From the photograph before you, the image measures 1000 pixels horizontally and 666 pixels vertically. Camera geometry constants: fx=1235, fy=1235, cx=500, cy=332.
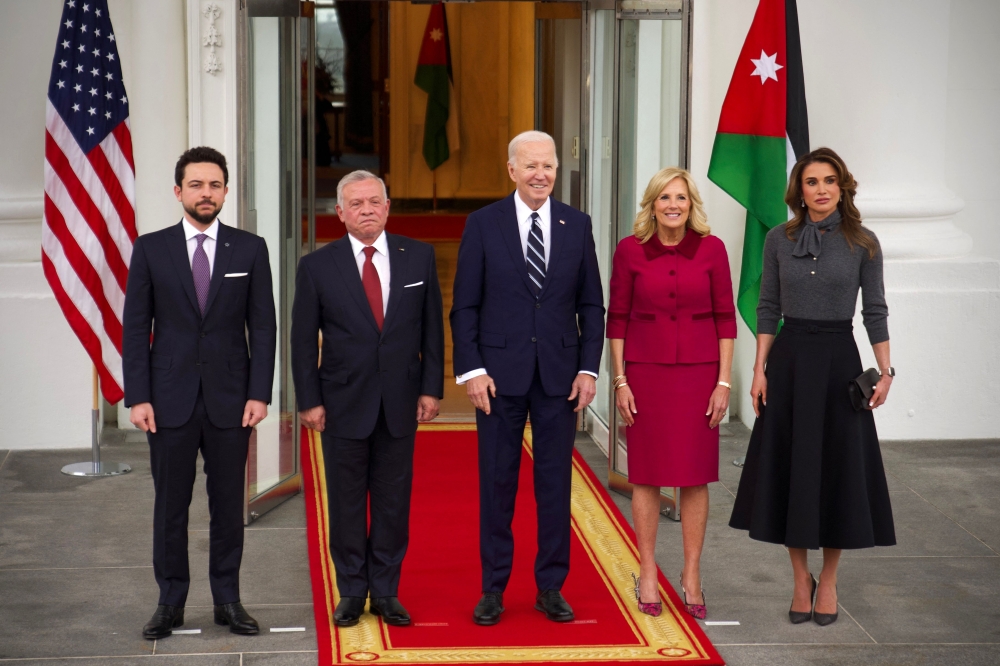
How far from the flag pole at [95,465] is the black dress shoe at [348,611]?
243cm

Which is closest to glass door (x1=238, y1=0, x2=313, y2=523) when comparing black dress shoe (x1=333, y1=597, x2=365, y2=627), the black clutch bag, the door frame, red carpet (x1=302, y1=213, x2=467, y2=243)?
black dress shoe (x1=333, y1=597, x2=365, y2=627)

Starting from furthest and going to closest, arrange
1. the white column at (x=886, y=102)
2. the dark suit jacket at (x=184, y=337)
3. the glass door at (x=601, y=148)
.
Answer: the white column at (x=886, y=102) → the glass door at (x=601, y=148) → the dark suit jacket at (x=184, y=337)

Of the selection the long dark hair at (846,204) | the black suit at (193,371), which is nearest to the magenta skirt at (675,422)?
the long dark hair at (846,204)

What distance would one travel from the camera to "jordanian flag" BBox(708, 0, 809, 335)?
6.02m

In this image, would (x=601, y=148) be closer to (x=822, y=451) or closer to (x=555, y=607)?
(x=822, y=451)

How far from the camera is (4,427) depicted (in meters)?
6.60

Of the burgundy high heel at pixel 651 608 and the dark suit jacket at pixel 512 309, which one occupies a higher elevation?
the dark suit jacket at pixel 512 309

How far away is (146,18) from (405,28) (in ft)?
32.5

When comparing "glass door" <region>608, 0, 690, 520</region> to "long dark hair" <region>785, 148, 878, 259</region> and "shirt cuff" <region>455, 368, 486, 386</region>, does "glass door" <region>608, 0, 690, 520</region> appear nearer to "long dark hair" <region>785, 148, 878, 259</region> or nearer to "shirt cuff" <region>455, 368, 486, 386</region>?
"long dark hair" <region>785, 148, 878, 259</region>

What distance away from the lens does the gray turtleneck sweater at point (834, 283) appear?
409 cm

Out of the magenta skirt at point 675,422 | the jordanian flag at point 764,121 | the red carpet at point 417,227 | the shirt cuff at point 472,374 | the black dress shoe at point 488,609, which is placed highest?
the jordanian flag at point 764,121

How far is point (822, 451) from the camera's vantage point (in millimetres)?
4137

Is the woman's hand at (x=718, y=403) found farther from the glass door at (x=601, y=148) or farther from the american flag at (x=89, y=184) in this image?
the american flag at (x=89, y=184)

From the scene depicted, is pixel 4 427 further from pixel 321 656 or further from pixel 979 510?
pixel 979 510
